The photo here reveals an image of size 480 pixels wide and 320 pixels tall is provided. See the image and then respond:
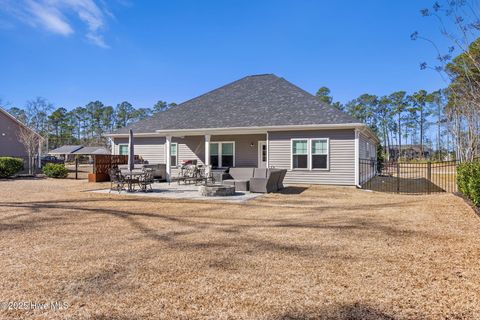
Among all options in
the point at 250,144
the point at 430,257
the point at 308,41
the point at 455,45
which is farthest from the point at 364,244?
the point at 308,41

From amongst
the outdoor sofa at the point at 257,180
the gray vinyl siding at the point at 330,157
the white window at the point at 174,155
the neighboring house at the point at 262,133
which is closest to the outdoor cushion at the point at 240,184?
the outdoor sofa at the point at 257,180

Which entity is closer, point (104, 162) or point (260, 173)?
point (260, 173)

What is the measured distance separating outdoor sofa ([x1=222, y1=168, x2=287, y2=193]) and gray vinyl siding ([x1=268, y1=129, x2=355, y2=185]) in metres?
2.20

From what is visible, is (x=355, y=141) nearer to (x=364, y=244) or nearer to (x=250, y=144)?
(x=250, y=144)

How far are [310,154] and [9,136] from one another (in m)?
28.0

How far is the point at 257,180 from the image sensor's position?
11719 mm

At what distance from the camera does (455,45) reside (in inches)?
264

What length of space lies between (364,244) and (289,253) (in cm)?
136

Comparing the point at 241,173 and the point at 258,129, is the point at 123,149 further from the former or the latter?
the point at 241,173

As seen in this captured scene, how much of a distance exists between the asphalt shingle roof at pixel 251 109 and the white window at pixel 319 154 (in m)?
0.98

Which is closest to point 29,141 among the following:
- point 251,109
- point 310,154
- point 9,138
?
point 9,138

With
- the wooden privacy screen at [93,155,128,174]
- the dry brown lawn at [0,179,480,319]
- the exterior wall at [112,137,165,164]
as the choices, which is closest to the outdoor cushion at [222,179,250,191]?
the dry brown lawn at [0,179,480,319]

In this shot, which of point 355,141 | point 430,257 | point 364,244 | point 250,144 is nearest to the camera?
point 430,257

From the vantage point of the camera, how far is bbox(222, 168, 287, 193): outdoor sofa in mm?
11617
